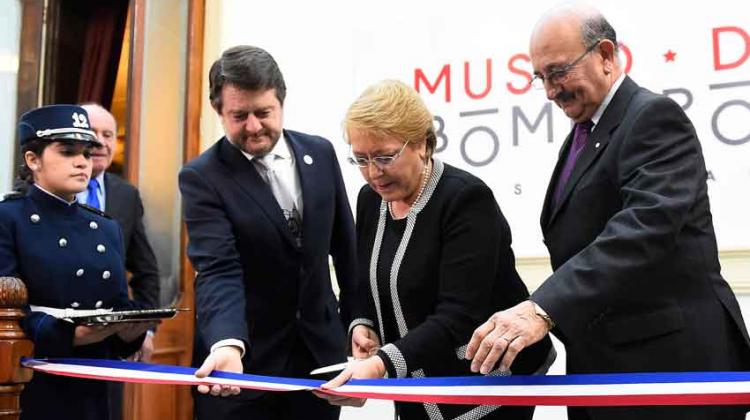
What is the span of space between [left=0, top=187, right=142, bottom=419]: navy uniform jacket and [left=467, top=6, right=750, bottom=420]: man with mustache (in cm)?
119

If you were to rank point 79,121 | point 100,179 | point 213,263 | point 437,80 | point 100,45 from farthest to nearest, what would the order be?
1. point 100,45
2. point 437,80
3. point 100,179
4. point 79,121
5. point 213,263

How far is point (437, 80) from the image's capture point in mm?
3711

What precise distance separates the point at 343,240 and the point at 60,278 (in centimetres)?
76

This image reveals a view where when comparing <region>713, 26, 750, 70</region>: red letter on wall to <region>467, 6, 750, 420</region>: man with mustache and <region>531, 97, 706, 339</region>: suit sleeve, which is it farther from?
<region>531, 97, 706, 339</region>: suit sleeve

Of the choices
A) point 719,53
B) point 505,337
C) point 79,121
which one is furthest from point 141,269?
point 719,53

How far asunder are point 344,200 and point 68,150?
0.80m

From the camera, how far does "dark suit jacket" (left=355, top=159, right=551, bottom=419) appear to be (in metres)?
1.66

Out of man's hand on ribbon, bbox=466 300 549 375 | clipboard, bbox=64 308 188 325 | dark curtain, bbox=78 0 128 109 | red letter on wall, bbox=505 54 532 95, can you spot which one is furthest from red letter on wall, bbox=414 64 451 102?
dark curtain, bbox=78 0 128 109

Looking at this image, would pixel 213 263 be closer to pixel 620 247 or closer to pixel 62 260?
pixel 62 260

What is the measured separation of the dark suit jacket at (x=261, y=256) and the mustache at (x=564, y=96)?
2.09ft

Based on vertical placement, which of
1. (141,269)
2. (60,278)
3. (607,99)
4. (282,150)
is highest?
(607,99)

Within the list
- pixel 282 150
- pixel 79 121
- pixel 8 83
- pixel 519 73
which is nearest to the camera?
pixel 282 150

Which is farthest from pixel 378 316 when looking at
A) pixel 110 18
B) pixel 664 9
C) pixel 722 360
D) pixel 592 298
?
pixel 110 18

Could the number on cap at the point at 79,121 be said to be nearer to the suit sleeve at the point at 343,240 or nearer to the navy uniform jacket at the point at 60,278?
the navy uniform jacket at the point at 60,278
